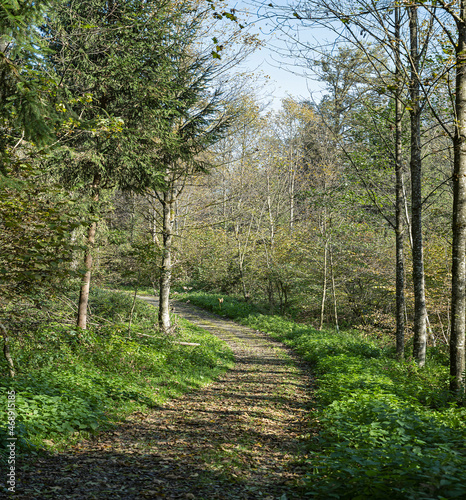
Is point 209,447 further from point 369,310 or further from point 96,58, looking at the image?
point 369,310

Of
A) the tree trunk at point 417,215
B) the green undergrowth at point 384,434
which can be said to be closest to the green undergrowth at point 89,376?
the green undergrowth at point 384,434

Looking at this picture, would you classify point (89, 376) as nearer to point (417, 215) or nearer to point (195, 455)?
point (195, 455)

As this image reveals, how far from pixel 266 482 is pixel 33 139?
4.68 meters

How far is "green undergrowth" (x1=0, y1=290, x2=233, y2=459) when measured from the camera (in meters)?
4.86

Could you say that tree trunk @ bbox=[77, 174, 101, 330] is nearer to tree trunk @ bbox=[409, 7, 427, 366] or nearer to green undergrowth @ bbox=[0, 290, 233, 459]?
green undergrowth @ bbox=[0, 290, 233, 459]

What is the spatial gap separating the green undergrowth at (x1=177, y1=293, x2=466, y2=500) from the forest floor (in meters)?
0.45

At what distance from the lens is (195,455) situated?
4.82 meters

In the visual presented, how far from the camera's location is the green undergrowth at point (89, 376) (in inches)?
191

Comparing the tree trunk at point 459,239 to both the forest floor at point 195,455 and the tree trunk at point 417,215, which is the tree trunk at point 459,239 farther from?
the tree trunk at point 417,215

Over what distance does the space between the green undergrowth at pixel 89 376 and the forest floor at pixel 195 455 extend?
28 cm

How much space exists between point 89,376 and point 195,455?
285cm

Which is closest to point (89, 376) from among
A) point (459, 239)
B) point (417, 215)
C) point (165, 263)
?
point (165, 263)

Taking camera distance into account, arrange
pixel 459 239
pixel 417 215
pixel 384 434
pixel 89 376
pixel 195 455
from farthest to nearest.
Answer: pixel 417 215
pixel 89 376
pixel 459 239
pixel 195 455
pixel 384 434

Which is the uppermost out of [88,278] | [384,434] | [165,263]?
[165,263]
